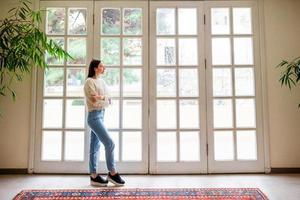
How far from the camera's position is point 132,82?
9.96ft

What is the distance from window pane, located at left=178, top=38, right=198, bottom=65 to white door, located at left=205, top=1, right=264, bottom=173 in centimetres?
16

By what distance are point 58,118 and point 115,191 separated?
1.18 meters

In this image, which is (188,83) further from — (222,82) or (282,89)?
(282,89)

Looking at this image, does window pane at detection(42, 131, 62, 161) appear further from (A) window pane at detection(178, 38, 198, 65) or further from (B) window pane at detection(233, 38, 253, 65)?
(B) window pane at detection(233, 38, 253, 65)

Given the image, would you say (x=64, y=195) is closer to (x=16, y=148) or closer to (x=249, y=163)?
(x=16, y=148)

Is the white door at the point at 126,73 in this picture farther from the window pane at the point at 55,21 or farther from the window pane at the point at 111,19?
the window pane at the point at 55,21

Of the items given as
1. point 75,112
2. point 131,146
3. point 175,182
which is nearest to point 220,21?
point 131,146

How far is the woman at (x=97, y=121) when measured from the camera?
2520 millimetres

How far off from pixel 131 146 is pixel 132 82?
0.76 meters

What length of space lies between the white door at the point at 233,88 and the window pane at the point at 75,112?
151cm

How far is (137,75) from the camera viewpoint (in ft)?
9.98

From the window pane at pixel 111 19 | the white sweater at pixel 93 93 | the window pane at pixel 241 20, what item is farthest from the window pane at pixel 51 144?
the window pane at pixel 241 20

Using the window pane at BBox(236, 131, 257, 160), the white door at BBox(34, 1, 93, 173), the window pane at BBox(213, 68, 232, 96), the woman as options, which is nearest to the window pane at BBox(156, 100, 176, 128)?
the window pane at BBox(213, 68, 232, 96)

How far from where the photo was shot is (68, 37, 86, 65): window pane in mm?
3057
